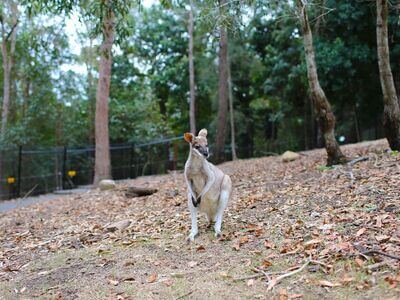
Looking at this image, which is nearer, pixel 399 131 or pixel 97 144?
pixel 399 131

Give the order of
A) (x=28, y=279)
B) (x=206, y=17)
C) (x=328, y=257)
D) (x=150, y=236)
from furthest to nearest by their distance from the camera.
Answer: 1. (x=206, y=17)
2. (x=150, y=236)
3. (x=28, y=279)
4. (x=328, y=257)

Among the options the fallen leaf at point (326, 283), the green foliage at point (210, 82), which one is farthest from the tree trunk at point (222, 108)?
the fallen leaf at point (326, 283)

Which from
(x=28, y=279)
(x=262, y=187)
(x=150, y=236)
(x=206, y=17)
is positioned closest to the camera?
(x=28, y=279)

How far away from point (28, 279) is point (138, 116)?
14.8 metres

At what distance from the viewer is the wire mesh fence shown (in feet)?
44.8

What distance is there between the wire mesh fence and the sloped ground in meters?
6.20

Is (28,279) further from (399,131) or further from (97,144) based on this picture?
(97,144)

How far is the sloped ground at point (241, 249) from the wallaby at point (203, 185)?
13.0 inches

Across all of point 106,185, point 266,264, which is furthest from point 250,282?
point 106,185

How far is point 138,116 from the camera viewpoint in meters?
19.4

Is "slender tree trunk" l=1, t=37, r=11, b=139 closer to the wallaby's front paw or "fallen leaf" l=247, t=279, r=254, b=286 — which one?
the wallaby's front paw

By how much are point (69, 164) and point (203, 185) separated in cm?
1146

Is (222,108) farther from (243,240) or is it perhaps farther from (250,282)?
(250,282)

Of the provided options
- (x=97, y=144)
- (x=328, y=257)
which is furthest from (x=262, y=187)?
(x=97, y=144)
